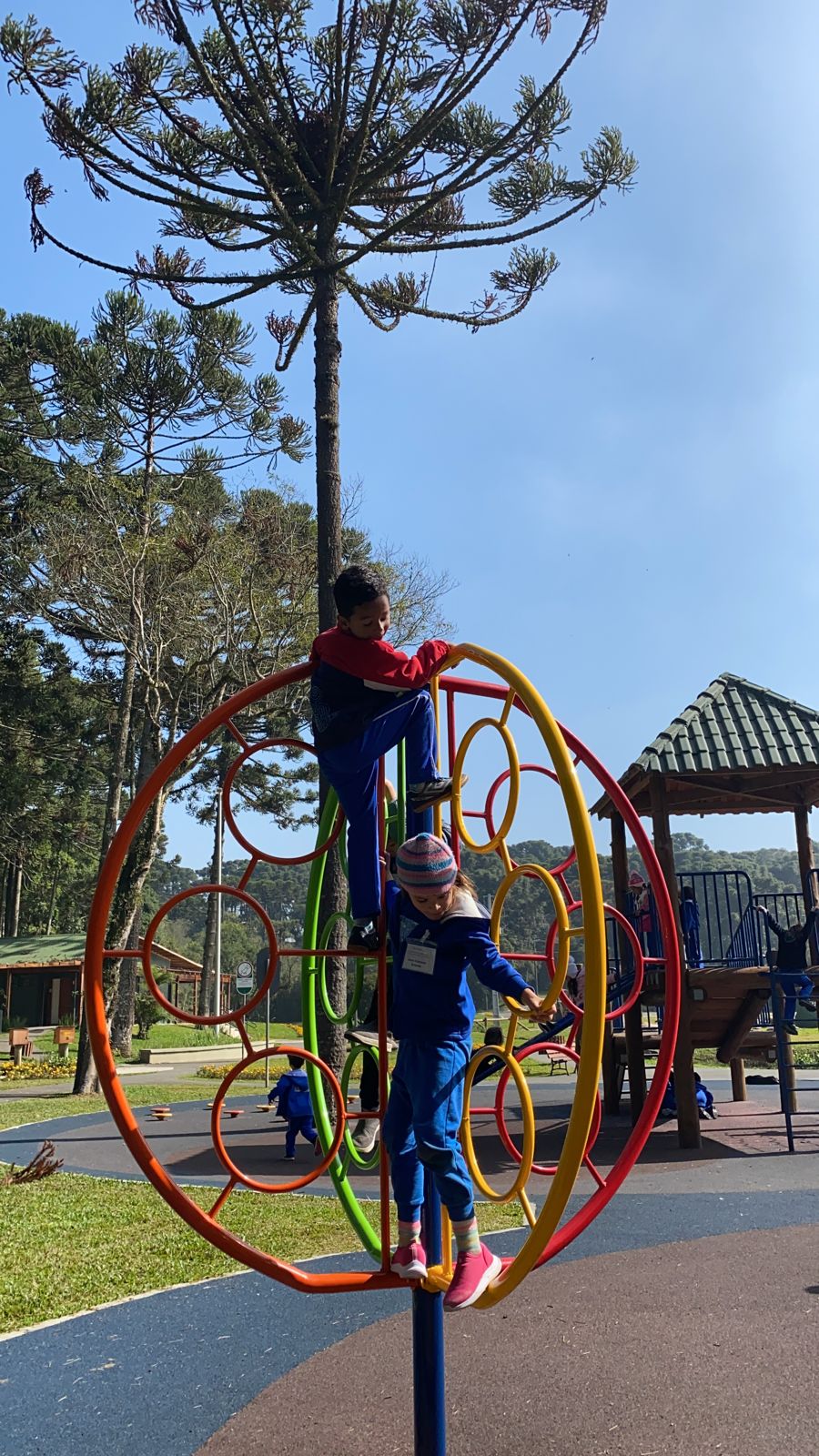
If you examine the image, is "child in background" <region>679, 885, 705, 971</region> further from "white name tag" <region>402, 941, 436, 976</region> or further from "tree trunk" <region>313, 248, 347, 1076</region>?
"white name tag" <region>402, 941, 436, 976</region>

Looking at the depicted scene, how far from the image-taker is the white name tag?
276 centimetres

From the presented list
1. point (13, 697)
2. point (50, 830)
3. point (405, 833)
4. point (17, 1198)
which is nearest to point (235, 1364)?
point (405, 833)

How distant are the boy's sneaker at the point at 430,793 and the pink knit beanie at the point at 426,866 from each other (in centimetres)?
34

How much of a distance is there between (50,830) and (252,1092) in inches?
745

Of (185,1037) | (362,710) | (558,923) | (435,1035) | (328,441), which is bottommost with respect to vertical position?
(185,1037)

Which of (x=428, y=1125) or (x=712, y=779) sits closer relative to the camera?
(x=428, y=1125)

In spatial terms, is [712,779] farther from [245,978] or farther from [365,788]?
[365,788]

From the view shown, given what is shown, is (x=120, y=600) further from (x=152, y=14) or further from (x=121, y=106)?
(x=152, y=14)

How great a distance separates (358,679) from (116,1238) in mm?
5083

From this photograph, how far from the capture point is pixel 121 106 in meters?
10.6

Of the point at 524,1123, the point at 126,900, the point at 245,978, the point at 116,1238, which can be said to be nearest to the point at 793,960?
the point at 116,1238

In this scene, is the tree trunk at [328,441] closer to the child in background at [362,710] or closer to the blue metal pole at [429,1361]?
the child in background at [362,710]

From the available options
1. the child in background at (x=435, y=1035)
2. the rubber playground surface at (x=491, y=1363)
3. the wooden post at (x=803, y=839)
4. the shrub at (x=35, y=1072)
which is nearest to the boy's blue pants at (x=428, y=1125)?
the child in background at (x=435, y=1035)

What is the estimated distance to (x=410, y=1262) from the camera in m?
2.69
